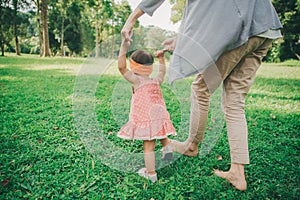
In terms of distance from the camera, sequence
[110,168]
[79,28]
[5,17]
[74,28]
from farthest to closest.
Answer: [79,28] → [74,28] → [5,17] → [110,168]

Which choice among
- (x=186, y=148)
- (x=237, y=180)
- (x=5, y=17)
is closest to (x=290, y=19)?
(x=186, y=148)

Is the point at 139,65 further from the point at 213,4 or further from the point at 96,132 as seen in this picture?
the point at 96,132

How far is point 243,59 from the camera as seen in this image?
1.70 m

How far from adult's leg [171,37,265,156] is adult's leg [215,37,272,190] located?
0.25 feet

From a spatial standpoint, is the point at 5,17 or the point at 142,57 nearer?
the point at 142,57

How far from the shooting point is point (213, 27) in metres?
1.49

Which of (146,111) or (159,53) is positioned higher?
(159,53)

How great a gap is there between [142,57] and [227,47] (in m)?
0.57

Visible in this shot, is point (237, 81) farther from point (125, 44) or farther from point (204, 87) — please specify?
point (125, 44)

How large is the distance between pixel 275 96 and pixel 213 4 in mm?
3884

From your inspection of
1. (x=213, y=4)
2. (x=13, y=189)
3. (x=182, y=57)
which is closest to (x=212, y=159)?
(x=182, y=57)

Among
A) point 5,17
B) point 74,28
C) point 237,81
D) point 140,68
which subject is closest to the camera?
point 237,81

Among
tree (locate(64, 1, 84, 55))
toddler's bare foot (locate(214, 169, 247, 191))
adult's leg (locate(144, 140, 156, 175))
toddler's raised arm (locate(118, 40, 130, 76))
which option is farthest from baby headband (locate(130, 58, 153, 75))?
tree (locate(64, 1, 84, 55))

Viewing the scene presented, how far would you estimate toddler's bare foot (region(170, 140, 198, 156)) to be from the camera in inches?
85.1
